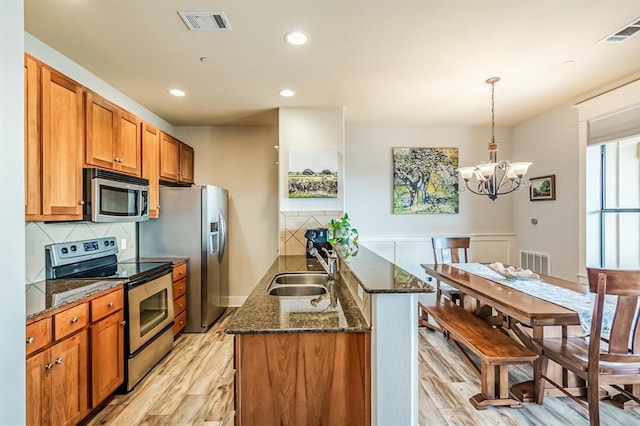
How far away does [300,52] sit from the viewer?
7.92 ft

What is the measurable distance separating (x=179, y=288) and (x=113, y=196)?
125 centimetres

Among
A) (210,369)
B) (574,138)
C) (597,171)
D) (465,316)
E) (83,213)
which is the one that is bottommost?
(210,369)

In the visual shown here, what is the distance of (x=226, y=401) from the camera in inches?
91.1

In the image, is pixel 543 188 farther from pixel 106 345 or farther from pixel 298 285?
pixel 106 345

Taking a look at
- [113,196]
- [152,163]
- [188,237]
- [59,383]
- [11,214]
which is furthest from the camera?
[188,237]

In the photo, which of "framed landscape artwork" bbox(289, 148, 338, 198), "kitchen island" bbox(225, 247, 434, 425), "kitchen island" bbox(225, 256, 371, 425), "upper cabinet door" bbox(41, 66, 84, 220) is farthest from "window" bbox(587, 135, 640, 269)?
"upper cabinet door" bbox(41, 66, 84, 220)

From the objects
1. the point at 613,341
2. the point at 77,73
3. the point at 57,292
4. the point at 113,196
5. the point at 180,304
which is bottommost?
the point at 180,304

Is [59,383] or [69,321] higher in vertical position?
[69,321]

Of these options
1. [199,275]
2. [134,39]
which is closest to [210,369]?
[199,275]

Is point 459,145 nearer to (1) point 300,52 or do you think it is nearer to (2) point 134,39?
(1) point 300,52

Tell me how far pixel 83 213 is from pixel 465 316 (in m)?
3.27

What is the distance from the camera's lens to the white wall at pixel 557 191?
142 inches

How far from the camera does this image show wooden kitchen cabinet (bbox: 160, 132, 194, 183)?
3.55 metres

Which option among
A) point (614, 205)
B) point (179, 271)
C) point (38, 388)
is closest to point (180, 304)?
point (179, 271)
